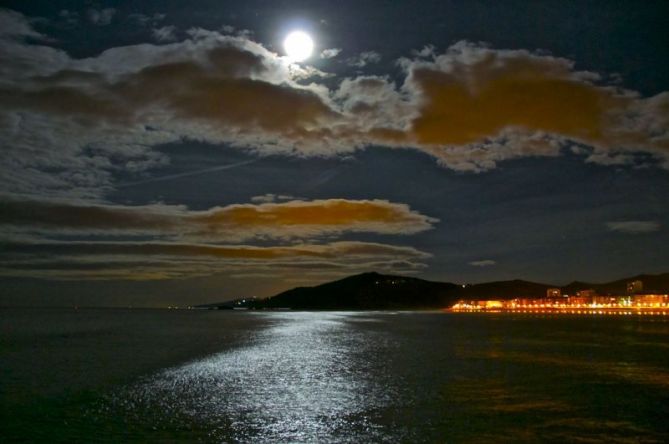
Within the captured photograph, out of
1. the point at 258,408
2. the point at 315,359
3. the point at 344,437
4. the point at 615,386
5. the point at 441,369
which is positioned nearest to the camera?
the point at 344,437

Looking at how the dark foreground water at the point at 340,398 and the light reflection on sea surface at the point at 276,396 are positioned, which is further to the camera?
the light reflection on sea surface at the point at 276,396

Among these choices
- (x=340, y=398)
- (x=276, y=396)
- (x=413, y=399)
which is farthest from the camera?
(x=276, y=396)

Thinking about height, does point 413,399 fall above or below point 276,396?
above

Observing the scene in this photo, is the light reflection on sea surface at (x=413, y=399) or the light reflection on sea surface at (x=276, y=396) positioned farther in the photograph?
the light reflection on sea surface at (x=276, y=396)

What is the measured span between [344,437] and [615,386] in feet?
68.4

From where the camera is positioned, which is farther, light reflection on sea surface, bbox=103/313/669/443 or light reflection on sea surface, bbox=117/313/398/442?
light reflection on sea surface, bbox=117/313/398/442

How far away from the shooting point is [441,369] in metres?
42.7

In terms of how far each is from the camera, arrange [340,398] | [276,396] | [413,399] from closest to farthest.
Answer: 1. [413,399]
2. [340,398]
3. [276,396]

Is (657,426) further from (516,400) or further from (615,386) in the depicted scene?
(615,386)

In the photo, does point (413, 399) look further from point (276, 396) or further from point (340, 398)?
point (276, 396)

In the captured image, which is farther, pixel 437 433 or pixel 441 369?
pixel 441 369

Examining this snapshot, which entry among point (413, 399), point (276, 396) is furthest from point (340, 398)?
point (413, 399)

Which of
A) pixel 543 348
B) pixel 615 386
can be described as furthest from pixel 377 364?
pixel 543 348

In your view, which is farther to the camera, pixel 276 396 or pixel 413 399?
pixel 276 396
